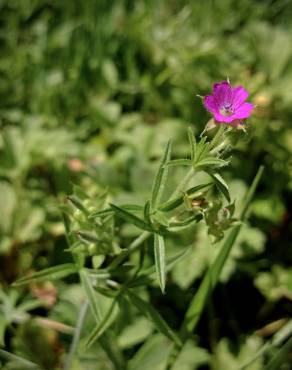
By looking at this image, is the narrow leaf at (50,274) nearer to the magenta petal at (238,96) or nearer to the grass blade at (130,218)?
the grass blade at (130,218)

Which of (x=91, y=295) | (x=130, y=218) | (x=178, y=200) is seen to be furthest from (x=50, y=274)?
(x=178, y=200)

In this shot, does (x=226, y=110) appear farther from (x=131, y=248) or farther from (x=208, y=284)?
(x=208, y=284)

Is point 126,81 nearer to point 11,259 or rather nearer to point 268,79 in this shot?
point 268,79

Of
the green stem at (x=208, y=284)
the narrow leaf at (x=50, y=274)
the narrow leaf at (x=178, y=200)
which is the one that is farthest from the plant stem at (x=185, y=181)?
the narrow leaf at (x=50, y=274)

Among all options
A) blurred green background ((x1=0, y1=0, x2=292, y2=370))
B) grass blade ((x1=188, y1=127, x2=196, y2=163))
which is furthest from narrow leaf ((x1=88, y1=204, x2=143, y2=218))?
blurred green background ((x1=0, y1=0, x2=292, y2=370))

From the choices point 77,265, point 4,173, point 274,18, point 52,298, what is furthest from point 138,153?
point 274,18

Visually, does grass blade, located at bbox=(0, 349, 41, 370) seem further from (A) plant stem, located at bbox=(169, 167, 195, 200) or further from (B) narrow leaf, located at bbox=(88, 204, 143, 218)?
(A) plant stem, located at bbox=(169, 167, 195, 200)
